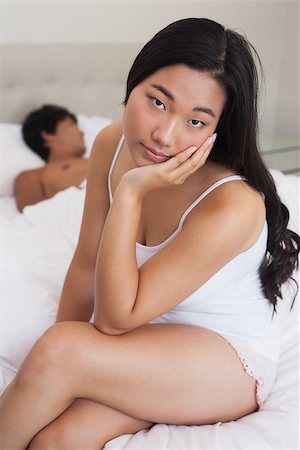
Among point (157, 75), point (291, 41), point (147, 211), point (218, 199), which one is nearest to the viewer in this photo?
point (157, 75)

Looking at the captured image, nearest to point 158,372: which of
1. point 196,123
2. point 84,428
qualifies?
point 84,428

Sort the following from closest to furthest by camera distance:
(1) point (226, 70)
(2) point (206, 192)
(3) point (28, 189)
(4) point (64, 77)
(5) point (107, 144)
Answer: (1) point (226, 70) → (2) point (206, 192) → (5) point (107, 144) → (3) point (28, 189) → (4) point (64, 77)

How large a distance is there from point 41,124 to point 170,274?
1790 millimetres

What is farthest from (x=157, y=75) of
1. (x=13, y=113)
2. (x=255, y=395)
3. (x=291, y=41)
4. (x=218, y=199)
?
(x=291, y=41)

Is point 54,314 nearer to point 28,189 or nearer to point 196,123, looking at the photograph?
point 196,123

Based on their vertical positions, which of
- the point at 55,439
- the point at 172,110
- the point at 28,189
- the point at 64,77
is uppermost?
the point at 172,110

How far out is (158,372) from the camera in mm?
1228

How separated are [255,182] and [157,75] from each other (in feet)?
1.06

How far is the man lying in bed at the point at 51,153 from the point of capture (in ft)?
8.78

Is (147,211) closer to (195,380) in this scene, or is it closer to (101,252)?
(101,252)

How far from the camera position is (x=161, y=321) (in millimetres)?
1448

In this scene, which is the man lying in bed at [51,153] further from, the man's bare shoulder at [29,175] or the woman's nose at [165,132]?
the woman's nose at [165,132]

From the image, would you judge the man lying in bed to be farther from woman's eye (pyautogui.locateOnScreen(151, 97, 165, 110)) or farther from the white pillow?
woman's eye (pyautogui.locateOnScreen(151, 97, 165, 110))

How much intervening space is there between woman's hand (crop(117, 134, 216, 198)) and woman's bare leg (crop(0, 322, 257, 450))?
31cm
